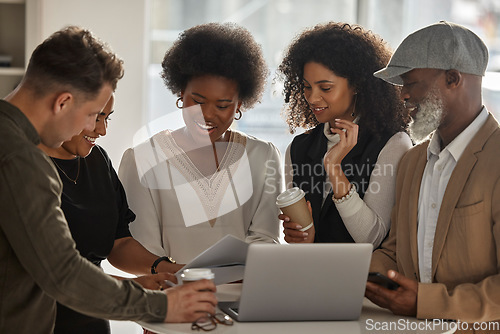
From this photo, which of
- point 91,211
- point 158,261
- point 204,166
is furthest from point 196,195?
point 91,211

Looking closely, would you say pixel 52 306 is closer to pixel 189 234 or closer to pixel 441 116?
pixel 189 234

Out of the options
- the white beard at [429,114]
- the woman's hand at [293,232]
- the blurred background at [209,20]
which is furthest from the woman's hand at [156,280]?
the blurred background at [209,20]

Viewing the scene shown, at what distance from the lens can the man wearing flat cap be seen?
167 cm

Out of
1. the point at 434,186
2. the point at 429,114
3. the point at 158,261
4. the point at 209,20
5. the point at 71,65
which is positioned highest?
the point at 209,20

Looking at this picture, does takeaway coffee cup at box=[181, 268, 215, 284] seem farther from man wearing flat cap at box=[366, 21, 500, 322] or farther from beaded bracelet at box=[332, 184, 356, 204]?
beaded bracelet at box=[332, 184, 356, 204]

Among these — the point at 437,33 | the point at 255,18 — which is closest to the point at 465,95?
the point at 437,33

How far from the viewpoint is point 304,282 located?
1.53m

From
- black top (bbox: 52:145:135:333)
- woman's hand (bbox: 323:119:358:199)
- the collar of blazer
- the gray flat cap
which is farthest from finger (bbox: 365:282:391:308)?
black top (bbox: 52:145:135:333)

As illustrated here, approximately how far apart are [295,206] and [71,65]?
80 centimetres

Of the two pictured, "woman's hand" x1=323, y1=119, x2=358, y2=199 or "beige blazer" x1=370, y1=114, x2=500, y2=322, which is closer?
"beige blazer" x1=370, y1=114, x2=500, y2=322

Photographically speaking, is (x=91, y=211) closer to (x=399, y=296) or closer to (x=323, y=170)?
(x=323, y=170)

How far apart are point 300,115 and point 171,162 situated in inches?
22.2

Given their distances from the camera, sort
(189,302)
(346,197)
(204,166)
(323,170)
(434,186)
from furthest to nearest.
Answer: (204,166), (323,170), (346,197), (434,186), (189,302)

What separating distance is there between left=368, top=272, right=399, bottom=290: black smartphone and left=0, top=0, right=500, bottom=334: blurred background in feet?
7.25
